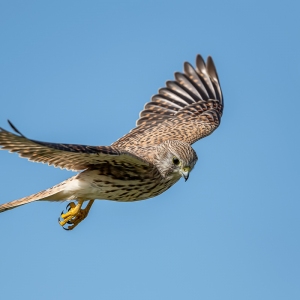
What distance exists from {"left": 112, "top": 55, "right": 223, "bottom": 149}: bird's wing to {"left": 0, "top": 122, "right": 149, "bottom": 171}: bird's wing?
67.0 inches

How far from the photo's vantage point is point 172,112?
12109 mm

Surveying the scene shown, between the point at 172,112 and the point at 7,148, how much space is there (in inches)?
156

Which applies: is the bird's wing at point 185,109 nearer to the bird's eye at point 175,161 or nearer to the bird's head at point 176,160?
the bird's head at point 176,160

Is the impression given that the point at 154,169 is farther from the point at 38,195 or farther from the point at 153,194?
the point at 38,195

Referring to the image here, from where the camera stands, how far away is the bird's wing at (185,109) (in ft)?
36.4

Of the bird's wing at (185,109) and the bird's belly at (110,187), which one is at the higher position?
the bird's wing at (185,109)

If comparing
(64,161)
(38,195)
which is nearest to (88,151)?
(64,161)

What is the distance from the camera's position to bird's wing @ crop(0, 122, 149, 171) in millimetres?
8038

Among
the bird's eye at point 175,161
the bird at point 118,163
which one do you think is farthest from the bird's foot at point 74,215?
the bird's eye at point 175,161

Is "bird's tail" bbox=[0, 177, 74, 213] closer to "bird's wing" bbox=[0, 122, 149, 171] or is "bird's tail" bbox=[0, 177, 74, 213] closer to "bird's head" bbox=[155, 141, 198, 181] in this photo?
"bird's wing" bbox=[0, 122, 149, 171]

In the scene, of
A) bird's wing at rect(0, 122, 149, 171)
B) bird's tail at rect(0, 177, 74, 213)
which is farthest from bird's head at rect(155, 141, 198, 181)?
bird's tail at rect(0, 177, 74, 213)

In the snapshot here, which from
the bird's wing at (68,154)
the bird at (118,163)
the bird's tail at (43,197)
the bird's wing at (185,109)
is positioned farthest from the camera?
the bird's wing at (185,109)

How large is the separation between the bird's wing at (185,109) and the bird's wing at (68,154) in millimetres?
1702

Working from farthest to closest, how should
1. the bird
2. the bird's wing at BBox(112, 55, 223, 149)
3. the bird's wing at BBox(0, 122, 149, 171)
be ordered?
1. the bird's wing at BBox(112, 55, 223, 149)
2. the bird
3. the bird's wing at BBox(0, 122, 149, 171)
